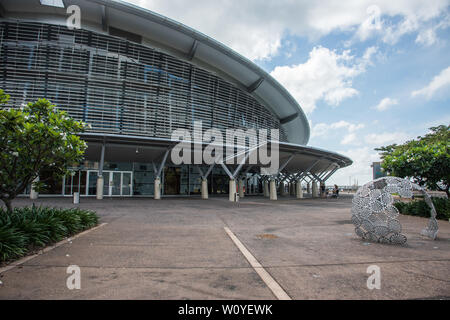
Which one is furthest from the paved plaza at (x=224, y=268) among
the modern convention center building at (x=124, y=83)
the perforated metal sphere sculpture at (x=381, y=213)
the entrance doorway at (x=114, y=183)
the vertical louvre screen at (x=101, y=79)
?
the entrance doorway at (x=114, y=183)

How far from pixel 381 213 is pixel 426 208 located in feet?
28.0

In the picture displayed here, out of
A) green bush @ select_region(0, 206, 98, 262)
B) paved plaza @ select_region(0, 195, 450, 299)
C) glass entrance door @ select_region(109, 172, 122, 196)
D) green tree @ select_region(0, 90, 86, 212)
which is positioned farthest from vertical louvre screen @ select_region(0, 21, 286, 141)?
paved plaza @ select_region(0, 195, 450, 299)

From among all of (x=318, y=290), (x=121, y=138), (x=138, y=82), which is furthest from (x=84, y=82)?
(x=318, y=290)

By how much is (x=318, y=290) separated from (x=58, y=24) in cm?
3380

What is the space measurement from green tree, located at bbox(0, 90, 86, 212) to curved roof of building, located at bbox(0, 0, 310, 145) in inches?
1010

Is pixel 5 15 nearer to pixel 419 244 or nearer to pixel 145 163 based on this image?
pixel 145 163

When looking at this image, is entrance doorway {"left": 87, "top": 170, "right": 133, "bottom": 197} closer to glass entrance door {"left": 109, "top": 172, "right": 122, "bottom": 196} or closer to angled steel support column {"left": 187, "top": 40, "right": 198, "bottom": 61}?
glass entrance door {"left": 109, "top": 172, "right": 122, "bottom": 196}

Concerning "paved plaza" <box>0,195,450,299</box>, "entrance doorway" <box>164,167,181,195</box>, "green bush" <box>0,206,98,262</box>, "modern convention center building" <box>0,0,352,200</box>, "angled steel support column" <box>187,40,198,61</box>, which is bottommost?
"paved plaza" <box>0,195,450,299</box>

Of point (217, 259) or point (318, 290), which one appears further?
point (217, 259)

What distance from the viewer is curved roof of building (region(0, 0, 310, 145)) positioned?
26.1 m

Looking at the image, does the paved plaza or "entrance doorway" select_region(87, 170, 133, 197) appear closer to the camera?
the paved plaza

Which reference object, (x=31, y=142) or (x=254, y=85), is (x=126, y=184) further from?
(x=31, y=142)
